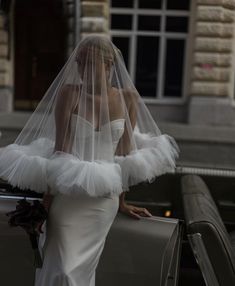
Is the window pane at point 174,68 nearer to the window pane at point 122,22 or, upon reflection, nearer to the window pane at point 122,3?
the window pane at point 122,22

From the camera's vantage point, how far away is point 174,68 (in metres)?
12.7

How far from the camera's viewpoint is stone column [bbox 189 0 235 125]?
11789mm

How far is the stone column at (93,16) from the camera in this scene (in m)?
11.9

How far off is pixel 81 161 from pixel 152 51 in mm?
10803

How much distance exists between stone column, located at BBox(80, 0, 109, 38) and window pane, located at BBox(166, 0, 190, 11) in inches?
61.1

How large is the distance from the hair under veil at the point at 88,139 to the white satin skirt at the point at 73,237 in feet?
0.33

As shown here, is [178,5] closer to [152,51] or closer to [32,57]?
[152,51]

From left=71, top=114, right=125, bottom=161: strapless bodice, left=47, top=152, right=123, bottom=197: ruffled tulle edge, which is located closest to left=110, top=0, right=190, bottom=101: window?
left=71, top=114, right=125, bottom=161: strapless bodice

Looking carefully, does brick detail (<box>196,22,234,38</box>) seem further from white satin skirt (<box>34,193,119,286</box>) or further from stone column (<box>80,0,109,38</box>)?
white satin skirt (<box>34,193,119,286</box>)

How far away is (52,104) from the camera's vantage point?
2385 mm

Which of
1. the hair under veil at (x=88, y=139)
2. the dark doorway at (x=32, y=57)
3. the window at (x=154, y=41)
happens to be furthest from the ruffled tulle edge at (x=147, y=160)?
the dark doorway at (x=32, y=57)

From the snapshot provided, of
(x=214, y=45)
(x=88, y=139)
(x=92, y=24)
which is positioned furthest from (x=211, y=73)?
(x=88, y=139)

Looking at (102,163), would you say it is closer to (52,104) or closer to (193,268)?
(52,104)

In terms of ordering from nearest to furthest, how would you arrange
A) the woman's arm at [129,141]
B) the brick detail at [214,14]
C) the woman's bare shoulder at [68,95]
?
1. the woman's bare shoulder at [68,95]
2. the woman's arm at [129,141]
3. the brick detail at [214,14]
